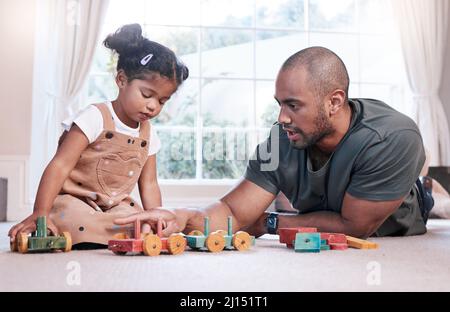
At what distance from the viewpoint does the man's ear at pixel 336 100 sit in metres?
2.05

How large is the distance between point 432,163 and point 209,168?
4.64 feet

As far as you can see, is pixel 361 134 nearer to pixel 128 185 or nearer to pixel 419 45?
pixel 128 185

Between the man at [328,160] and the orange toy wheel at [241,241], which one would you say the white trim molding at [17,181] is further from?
the orange toy wheel at [241,241]

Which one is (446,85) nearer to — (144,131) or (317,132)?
(317,132)

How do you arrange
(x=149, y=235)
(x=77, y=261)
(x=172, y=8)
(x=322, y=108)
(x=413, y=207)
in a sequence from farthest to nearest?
(x=172, y=8)
(x=413, y=207)
(x=322, y=108)
(x=149, y=235)
(x=77, y=261)

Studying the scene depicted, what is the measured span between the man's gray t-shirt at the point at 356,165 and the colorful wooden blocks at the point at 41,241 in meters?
0.70

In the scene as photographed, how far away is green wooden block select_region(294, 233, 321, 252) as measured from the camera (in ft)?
6.02

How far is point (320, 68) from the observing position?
2023 millimetres

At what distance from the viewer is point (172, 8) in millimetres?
4312

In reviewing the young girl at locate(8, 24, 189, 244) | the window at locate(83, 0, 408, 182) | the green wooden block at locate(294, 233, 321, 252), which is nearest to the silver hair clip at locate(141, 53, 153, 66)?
the young girl at locate(8, 24, 189, 244)

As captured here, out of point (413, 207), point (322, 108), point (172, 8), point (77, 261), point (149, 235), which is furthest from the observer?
point (172, 8)

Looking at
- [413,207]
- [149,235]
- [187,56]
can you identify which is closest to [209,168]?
[187,56]

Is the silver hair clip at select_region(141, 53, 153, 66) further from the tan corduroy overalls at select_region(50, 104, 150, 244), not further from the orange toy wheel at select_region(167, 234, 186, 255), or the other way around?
the orange toy wheel at select_region(167, 234, 186, 255)

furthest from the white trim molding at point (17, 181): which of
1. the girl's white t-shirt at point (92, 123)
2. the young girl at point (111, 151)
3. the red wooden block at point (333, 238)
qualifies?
the red wooden block at point (333, 238)
